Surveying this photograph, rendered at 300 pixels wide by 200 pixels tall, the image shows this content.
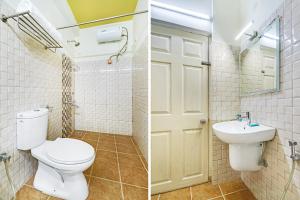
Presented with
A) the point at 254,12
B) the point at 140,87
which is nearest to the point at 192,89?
the point at 140,87

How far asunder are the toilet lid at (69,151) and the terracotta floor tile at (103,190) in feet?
0.79

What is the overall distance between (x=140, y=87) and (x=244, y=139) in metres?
0.77

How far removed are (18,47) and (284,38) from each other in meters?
1.52

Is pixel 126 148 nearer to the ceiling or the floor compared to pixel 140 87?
nearer to the floor

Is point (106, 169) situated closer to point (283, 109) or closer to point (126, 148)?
point (126, 148)

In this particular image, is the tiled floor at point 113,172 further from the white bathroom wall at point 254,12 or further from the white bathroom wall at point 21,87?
the white bathroom wall at point 254,12

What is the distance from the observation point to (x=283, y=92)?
853mm

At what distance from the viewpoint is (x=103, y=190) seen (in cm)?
101

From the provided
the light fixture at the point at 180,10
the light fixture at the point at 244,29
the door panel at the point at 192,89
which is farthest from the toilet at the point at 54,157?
the light fixture at the point at 244,29

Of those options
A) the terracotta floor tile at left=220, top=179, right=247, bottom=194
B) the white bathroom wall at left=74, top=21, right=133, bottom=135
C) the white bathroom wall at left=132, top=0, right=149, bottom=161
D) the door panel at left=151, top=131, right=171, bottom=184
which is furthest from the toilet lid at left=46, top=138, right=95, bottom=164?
the terracotta floor tile at left=220, top=179, right=247, bottom=194

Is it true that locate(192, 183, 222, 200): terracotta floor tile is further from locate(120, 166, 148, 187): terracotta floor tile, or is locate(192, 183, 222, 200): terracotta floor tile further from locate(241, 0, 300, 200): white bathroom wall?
locate(120, 166, 148, 187): terracotta floor tile

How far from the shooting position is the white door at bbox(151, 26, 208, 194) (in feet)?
3.47

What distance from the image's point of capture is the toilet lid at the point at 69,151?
34.8 inches

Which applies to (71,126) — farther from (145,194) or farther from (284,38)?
(284,38)
